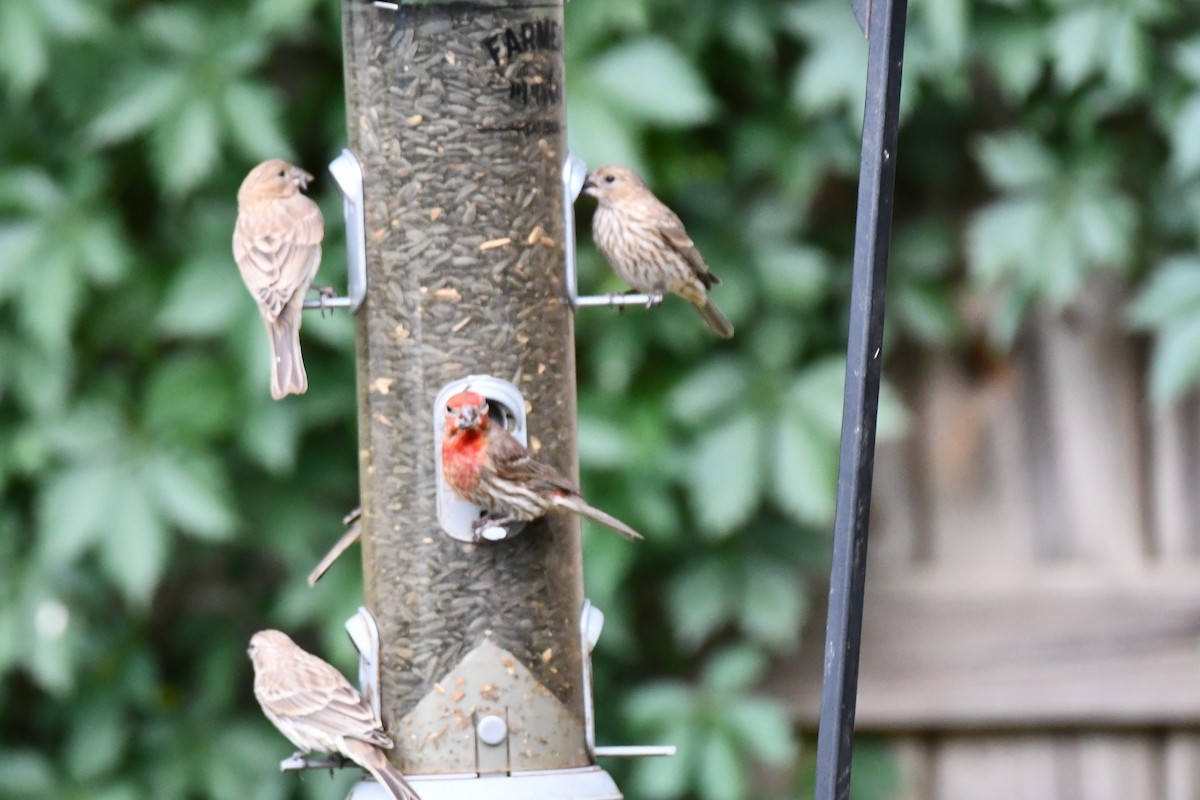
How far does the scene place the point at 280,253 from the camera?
3062 millimetres

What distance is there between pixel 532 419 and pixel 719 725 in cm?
136

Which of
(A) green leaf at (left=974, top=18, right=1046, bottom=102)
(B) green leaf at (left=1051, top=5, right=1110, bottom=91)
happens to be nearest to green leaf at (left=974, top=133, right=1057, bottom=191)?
(A) green leaf at (left=974, top=18, right=1046, bottom=102)

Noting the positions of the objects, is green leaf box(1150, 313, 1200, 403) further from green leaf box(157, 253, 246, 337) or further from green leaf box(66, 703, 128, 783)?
green leaf box(66, 703, 128, 783)

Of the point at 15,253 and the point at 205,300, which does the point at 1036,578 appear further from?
the point at 15,253

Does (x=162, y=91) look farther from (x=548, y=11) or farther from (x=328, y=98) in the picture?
(x=548, y=11)

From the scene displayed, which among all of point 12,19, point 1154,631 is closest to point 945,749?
point 1154,631

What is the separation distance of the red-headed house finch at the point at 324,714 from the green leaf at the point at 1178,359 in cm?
189

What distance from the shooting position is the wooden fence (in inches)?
171

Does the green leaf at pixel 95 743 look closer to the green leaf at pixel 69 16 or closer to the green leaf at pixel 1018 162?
→ the green leaf at pixel 69 16

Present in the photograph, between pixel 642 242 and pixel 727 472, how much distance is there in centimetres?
80

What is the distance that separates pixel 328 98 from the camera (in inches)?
168

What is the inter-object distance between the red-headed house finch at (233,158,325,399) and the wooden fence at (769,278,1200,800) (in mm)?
1810

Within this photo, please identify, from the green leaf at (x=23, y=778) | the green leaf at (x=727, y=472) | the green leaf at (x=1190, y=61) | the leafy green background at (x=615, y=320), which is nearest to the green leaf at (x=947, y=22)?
the leafy green background at (x=615, y=320)

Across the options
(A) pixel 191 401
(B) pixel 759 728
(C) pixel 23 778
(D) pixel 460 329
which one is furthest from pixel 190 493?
(B) pixel 759 728
